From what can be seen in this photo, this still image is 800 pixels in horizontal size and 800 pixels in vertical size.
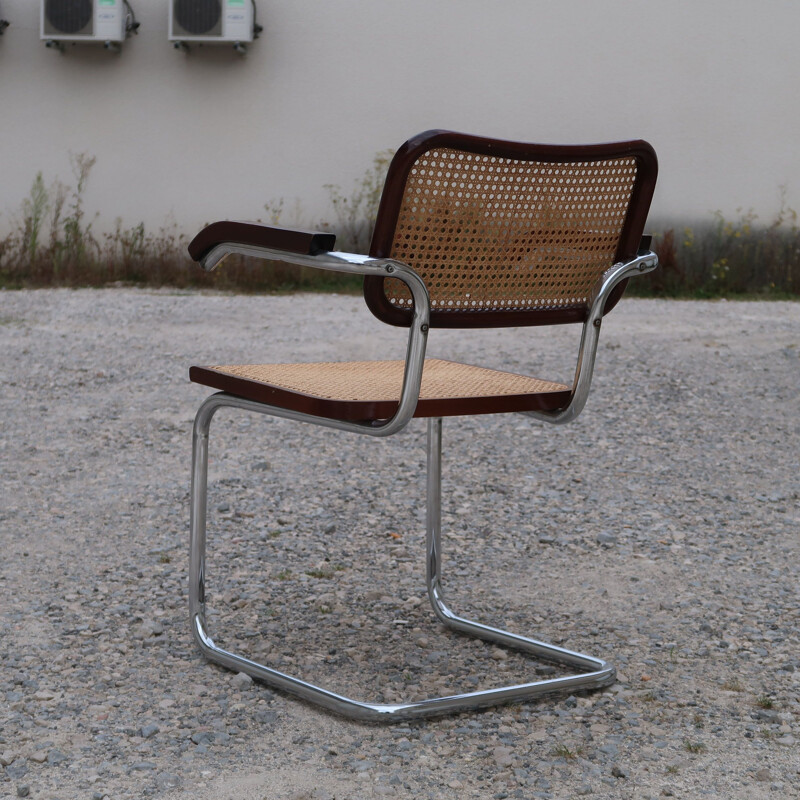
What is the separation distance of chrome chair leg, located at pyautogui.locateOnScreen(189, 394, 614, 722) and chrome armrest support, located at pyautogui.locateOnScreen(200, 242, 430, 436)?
0.22 metres

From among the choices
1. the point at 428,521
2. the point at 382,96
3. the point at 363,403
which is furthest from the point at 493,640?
the point at 382,96

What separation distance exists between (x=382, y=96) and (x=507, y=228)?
8.13 metres

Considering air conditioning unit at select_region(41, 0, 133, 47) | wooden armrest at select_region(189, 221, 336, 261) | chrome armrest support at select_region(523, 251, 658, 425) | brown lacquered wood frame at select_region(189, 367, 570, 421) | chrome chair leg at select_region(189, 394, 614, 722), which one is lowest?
chrome chair leg at select_region(189, 394, 614, 722)

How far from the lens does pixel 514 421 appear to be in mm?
4363

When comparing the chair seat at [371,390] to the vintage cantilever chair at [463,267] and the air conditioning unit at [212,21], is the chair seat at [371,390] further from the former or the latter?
the air conditioning unit at [212,21]

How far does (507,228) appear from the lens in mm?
1795

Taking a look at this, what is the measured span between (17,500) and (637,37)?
25.1ft

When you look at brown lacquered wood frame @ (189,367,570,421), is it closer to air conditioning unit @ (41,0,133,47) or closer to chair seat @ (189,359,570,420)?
chair seat @ (189,359,570,420)

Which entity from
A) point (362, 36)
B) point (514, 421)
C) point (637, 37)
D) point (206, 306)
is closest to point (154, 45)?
point (362, 36)

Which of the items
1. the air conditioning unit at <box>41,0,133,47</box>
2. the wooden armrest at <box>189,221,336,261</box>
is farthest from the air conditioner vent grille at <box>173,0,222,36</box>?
the wooden armrest at <box>189,221,336,261</box>

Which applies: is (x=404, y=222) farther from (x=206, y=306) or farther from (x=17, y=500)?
(x=206, y=306)

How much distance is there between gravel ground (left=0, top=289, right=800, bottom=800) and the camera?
180 cm

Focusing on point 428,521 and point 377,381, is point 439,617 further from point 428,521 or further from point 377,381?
point 377,381

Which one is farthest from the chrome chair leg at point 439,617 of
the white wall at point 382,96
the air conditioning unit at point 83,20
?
the air conditioning unit at point 83,20
